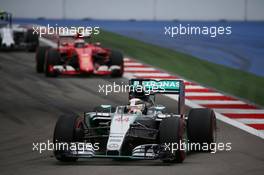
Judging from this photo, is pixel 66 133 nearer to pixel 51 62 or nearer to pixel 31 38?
pixel 51 62

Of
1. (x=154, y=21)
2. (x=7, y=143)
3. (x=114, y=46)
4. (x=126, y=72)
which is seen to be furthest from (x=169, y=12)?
(x=7, y=143)

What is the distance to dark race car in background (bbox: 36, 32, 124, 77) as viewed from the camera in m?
29.7

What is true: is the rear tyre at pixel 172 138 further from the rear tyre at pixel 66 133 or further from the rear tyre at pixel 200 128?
the rear tyre at pixel 66 133

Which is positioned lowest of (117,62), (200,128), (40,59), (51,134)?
(40,59)

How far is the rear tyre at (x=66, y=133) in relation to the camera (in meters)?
16.5

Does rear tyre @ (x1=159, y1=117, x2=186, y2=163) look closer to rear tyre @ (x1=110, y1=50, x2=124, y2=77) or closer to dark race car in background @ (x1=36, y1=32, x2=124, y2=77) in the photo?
dark race car in background @ (x1=36, y1=32, x2=124, y2=77)

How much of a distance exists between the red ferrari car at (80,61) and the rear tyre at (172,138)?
13280 millimetres

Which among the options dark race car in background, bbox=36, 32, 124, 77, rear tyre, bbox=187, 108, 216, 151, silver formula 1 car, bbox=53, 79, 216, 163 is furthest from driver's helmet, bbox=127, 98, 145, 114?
dark race car in background, bbox=36, 32, 124, 77

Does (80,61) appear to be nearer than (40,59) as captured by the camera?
Yes

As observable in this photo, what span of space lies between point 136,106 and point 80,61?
40.1 feet

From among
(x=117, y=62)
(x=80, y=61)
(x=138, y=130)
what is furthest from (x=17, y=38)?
(x=138, y=130)

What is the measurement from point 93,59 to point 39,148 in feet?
41.6

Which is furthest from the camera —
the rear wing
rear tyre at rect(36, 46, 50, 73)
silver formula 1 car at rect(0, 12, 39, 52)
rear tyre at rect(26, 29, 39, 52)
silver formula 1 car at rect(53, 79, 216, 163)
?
rear tyre at rect(26, 29, 39, 52)

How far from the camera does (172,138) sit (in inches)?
641
